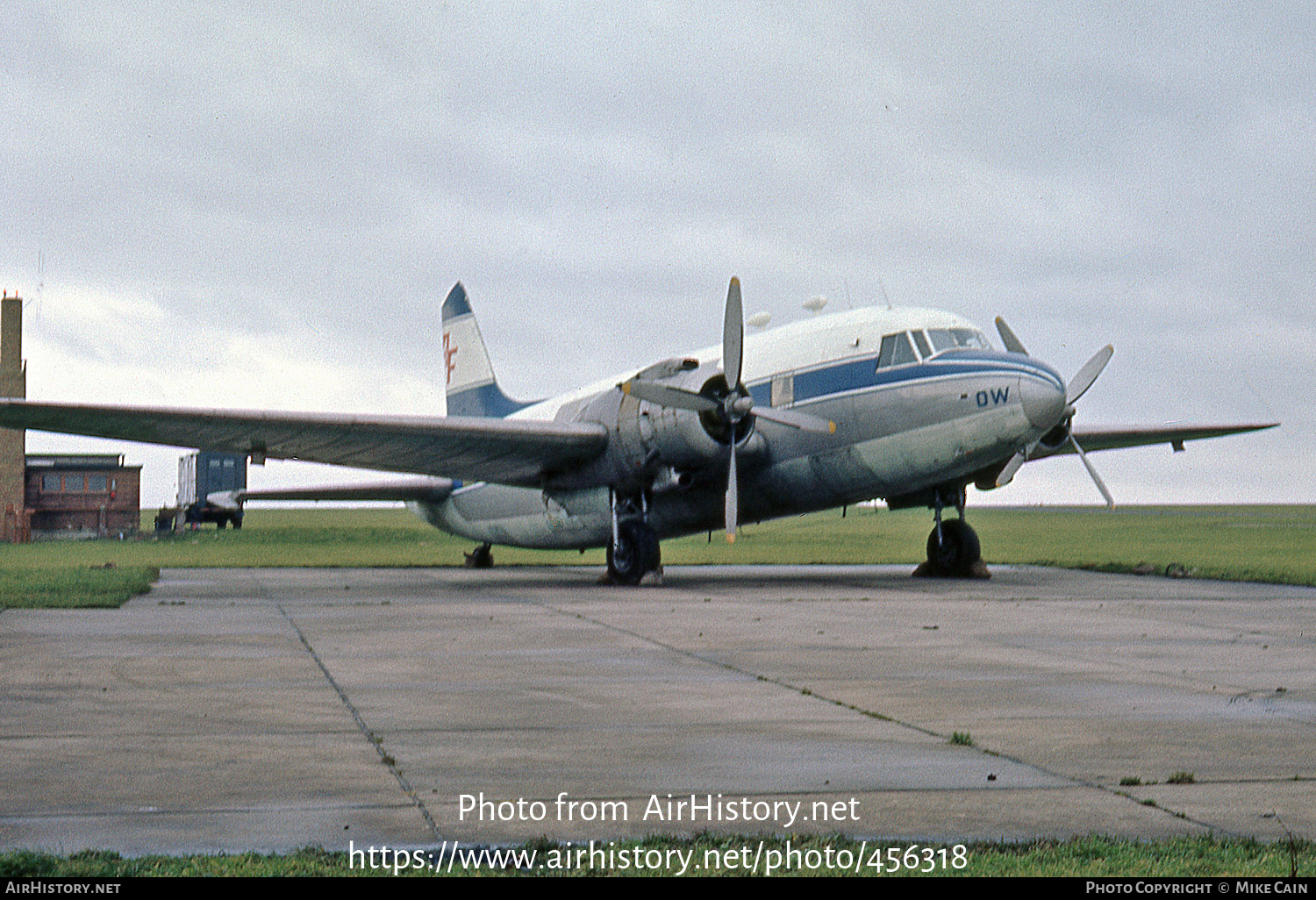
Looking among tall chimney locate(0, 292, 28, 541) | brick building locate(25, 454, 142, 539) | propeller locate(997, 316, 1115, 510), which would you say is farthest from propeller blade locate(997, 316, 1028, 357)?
brick building locate(25, 454, 142, 539)

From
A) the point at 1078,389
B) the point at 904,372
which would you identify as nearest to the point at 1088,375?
the point at 1078,389

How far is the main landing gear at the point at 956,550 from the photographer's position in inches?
985

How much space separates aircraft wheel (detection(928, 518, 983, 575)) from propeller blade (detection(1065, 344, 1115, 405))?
365cm

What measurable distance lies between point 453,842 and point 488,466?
69.2 feet

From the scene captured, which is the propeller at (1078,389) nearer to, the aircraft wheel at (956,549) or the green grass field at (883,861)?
the aircraft wheel at (956,549)

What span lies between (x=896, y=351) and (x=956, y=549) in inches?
213

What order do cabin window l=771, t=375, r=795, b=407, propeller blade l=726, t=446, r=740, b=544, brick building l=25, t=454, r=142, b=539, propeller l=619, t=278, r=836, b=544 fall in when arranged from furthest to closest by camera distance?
brick building l=25, t=454, r=142, b=539 < cabin window l=771, t=375, r=795, b=407 < propeller l=619, t=278, r=836, b=544 < propeller blade l=726, t=446, r=740, b=544

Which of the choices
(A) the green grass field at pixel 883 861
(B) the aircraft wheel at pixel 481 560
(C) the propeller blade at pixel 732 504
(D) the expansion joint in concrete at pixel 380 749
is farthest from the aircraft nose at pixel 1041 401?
(A) the green grass field at pixel 883 861

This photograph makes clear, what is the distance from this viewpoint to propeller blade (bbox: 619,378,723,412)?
21516mm

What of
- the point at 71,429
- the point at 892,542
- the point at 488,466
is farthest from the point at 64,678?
the point at 892,542

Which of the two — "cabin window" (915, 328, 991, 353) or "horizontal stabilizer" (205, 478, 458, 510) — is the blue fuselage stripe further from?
"horizontal stabilizer" (205, 478, 458, 510)

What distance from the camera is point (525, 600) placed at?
63.2ft

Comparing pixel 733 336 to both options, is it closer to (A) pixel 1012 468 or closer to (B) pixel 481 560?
(A) pixel 1012 468
